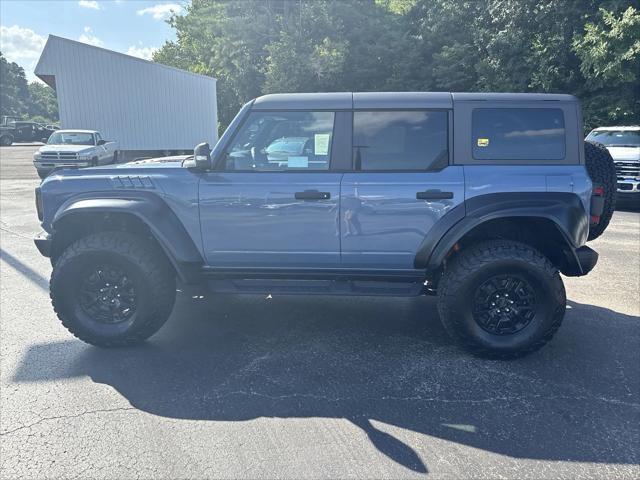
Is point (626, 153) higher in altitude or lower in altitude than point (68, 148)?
lower

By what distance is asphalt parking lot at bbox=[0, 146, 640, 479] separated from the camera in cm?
240

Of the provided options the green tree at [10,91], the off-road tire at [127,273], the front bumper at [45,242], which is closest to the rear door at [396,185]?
the off-road tire at [127,273]

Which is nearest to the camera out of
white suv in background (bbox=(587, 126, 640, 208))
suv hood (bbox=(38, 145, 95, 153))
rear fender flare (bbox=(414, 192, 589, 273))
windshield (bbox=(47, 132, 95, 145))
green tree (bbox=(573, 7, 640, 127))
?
rear fender flare (bbox=(414, 192, 589, 273))

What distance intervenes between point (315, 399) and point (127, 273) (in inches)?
70.0

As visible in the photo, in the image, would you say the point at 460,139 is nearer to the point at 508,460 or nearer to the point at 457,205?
the point at 457,205

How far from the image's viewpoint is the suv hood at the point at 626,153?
9.59m

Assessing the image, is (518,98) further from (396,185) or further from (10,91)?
(10,91)

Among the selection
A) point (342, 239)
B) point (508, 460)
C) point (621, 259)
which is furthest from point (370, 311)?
point (621, 259)

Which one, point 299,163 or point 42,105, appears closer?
point 299,163

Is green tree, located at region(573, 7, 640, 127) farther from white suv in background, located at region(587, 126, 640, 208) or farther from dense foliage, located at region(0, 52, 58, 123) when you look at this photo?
dense foliage, located at region(0, 52, 58, 123)

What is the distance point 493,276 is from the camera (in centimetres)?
338

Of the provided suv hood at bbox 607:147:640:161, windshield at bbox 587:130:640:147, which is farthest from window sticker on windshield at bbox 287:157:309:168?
windshield at bbox 587:130:640:147

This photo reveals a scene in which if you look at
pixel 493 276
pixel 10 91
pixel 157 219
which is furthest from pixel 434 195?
pixel 10 91

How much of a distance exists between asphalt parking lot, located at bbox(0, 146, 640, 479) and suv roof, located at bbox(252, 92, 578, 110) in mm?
1900
